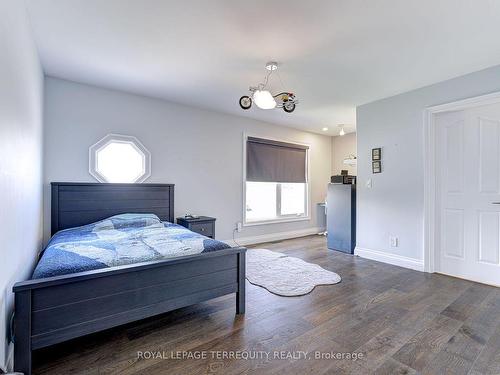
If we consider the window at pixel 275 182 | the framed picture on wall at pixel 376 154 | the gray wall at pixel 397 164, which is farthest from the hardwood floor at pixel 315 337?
the window at pixel 275 182

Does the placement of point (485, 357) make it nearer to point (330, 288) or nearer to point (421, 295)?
point (421, 295)

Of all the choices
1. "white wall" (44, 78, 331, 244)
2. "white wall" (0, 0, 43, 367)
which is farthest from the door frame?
"white wall" (0, 0, 43, 367)

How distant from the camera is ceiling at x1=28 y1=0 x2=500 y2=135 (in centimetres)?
189

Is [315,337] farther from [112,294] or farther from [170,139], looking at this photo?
[170,139]

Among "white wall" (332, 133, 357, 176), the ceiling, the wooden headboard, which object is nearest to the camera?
the ceiling

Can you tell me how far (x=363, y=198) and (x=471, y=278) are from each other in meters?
1.57

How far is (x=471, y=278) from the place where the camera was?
3.00m

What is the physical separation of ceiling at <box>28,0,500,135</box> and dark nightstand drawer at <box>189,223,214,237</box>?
184 cm

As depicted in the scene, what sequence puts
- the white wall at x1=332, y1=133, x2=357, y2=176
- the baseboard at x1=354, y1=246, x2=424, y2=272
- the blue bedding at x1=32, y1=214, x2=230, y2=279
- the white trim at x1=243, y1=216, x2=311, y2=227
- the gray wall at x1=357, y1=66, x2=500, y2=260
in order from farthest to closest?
the white wall at x1=332, y1=133, x2=357, y2=176 → the white trim at x1=243, y1=216, x2=311, y2=227 → the baseboard at x1=354, y1=246, x2=424, y2=272 → the gray wall at x1=357, y1=66, x2=500, y2=260 → the blue bedding at x1=32, y1=214, x2=230, y2=279

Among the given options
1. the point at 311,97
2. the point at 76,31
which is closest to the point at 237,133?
the point at 311,97

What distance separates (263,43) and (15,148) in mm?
2019

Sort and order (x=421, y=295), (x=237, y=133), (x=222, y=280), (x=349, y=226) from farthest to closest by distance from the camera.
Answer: (x=237, y=133), (x=349, y=226), (x=421, y=295), (x=222, y=280)

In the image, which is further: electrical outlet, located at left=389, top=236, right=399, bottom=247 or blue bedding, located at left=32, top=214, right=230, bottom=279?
electrical outlet, located at left=389, top=236, right=399, bottom=247

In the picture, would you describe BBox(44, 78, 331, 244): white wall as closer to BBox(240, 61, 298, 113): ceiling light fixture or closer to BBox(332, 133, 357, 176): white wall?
BBox(332, 133, 357, 176): white wall
